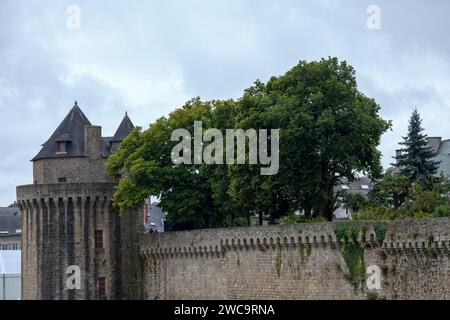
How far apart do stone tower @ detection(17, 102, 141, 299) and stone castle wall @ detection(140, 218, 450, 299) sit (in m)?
1.53

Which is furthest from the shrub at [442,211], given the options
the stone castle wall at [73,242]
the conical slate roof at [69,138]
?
the conical slate roof at [69,138]

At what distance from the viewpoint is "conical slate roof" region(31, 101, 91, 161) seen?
86.0 m

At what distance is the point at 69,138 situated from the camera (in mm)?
86188

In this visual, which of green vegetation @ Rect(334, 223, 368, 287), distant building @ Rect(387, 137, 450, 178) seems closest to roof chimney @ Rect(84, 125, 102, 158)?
green vegetation @ Rect(334, 223, 368, 287)

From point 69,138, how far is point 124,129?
4.82 m

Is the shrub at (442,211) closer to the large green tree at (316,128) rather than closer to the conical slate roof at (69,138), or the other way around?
the large green tree at (316,128)

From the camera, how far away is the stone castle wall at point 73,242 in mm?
82625

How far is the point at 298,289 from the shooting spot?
68562 millimetres
